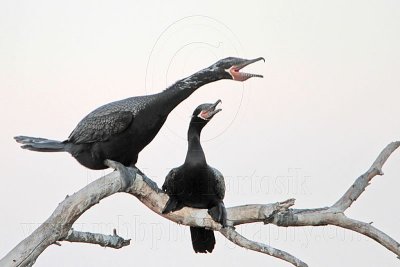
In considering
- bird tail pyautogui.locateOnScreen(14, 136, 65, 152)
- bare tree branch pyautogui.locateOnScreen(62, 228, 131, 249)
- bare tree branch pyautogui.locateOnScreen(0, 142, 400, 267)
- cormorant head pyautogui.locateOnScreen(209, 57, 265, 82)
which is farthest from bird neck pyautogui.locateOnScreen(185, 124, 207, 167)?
bird tail pyautogui.locateOnScreen(14, 136, 65, 152)

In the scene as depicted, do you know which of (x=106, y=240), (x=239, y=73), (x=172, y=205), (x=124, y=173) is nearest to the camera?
(x=124, y=173)

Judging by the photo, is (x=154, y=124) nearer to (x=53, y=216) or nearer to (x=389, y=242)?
(x=53, y=216)

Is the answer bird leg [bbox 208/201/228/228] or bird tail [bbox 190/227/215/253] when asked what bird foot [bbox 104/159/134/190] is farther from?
bird tail [bbox 190/227/215/253]

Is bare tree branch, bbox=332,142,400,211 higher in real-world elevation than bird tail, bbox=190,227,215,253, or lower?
higher

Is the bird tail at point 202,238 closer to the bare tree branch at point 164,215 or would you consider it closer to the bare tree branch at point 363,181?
the bare tree branch at point 164,215

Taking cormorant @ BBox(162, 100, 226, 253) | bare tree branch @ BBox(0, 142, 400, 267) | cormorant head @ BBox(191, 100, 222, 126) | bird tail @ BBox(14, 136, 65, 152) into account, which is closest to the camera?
bare tree branch @ BBox(0, 142, 400, 267)

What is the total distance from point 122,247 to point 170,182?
695 mm

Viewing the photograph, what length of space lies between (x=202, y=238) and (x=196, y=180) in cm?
59

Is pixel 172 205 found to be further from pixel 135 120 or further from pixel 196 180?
pixel 135 120

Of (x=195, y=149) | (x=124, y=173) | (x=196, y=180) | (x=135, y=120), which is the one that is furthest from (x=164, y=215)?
(x=135, y=120)

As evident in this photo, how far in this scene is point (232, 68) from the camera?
6.79m

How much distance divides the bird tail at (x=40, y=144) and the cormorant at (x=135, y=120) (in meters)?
0.24

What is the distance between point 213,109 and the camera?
6.90 meters

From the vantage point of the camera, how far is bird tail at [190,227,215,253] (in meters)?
7.09
